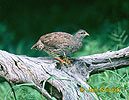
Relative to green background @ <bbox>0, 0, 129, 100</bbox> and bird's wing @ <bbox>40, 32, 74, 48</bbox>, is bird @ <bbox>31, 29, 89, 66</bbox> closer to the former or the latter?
bird's wing @ <bbox>40, 32, 74, 48</bbox>

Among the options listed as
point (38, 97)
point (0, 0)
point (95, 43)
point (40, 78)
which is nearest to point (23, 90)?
point (38, 97)

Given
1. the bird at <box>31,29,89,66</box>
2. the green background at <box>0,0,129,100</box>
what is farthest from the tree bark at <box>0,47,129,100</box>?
the green background at <box>0,0,129,100</box>

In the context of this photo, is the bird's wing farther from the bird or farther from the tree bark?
the tree bark

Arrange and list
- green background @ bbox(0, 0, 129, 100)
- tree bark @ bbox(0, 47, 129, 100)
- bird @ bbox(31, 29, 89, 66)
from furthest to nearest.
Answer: green background @ bbox(0, 0, 129, 100)
bird @ bbox(31, 29, 89, 66)
tree bark @ bbox(0, 47, 129, 100)

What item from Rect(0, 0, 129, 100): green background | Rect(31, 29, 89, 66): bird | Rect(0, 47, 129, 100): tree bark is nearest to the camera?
Rect(0, 47, 129, 100): tree bark

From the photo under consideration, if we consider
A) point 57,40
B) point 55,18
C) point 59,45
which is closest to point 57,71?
point 59,45

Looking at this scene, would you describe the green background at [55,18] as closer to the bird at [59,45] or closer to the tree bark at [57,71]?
the bird at [59,45]

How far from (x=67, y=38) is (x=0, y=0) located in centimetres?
418

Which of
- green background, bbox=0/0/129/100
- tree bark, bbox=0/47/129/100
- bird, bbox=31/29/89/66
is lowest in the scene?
tree bark, bbox=0/47/129/100

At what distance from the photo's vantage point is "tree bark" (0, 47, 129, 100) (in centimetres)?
415

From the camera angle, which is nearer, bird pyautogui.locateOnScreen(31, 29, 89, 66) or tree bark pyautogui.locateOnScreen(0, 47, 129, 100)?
tree bark pyautogui.locateOnScreen(0, 47, 129, 100)

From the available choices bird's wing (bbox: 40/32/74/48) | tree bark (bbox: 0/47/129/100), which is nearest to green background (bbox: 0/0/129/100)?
bird's wing (bbox: 40/32/74/48)

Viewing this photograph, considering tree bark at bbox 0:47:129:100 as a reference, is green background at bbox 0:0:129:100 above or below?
above

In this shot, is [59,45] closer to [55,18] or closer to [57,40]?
[57,40]
